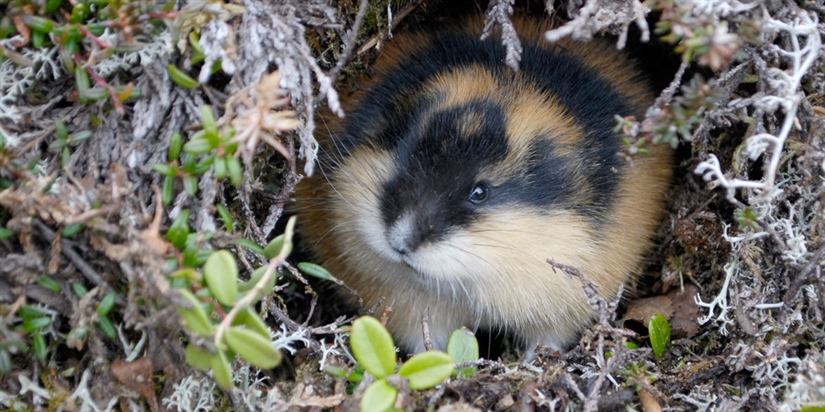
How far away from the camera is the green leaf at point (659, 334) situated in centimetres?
348

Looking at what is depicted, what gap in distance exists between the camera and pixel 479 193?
3.30m

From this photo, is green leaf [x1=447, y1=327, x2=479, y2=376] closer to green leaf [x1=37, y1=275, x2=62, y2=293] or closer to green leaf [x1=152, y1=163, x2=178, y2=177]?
green leaf [x1=152, y1=163, x2=178, y2=177]

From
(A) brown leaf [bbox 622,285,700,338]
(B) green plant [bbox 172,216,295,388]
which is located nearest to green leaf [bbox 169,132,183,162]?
(B) green plant [bbox 172,216,295,388]

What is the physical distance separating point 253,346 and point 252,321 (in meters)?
0.15

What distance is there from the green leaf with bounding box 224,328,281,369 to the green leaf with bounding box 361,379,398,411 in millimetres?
395

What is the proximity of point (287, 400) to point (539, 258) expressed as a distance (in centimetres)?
132

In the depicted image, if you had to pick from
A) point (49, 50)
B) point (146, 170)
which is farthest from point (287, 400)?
point (49, 50)

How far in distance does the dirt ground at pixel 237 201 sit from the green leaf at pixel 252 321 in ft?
0.42

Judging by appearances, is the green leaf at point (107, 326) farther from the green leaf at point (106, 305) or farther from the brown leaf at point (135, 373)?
the brown leaf at point (135, 373)

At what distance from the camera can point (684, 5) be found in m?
2.73

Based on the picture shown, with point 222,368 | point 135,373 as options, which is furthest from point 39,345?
point 222,368

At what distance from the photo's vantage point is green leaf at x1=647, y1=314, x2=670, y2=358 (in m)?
3.48

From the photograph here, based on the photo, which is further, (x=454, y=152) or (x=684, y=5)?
(x=454, y=152)

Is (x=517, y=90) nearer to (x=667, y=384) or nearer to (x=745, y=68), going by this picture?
(x=745, y=68)
